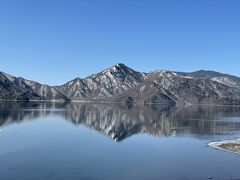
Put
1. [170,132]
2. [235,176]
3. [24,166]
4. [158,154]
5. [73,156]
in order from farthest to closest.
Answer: [170,132] → [158,154] → [73,156] → [24,166] → [235,176]

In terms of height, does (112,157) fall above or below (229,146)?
below

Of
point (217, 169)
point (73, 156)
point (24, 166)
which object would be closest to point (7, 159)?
point (24, 166)

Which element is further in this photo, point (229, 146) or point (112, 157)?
point (229, 146)

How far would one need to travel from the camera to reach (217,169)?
258 ft

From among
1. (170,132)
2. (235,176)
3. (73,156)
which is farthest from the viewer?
(170,132)

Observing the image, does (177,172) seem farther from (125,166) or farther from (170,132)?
(170,132)

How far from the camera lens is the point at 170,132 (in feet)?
501

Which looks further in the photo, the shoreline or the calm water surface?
the shoreline

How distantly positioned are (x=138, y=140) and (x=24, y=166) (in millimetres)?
57448

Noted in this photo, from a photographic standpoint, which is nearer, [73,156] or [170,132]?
[73,156]

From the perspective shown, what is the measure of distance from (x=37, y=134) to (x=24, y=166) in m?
60.3

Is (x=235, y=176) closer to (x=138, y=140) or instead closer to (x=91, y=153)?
(x=91, y=153)

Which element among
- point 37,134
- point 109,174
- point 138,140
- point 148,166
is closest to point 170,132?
point 138,140

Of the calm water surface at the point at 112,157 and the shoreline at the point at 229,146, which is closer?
the calm water surface at the point at 112,157
